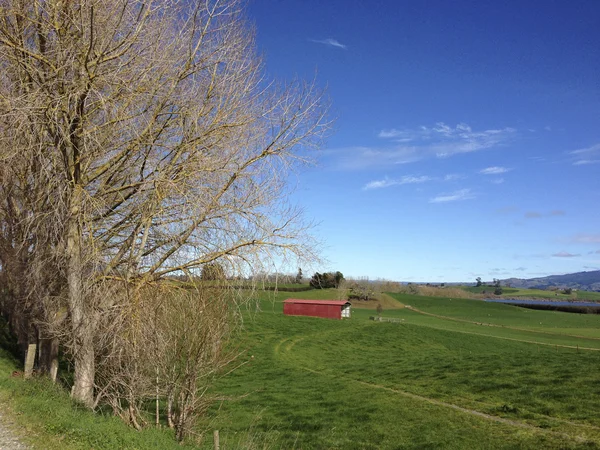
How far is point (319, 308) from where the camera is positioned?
58.8 metres

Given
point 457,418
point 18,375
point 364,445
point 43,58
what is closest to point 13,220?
point 18,375

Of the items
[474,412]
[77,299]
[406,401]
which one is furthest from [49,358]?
[474,412]

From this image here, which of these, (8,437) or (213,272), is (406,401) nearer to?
(213,272)

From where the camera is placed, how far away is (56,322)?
1018 cm

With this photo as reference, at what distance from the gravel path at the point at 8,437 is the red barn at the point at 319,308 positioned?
5074 cm

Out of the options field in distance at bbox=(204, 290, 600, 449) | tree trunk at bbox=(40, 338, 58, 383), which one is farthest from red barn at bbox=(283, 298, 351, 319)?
tree trunk at bbox=(40, 338, 58, 383)

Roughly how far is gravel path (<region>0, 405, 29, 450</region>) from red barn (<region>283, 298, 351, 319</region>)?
5074cm

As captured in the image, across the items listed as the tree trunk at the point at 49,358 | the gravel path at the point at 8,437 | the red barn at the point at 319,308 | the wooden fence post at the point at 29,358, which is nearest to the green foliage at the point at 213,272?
the gravel path at the point at 8,437

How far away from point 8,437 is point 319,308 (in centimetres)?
5291

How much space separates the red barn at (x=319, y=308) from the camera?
189 ft

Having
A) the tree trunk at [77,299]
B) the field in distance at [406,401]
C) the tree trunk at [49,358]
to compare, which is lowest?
the field in distance at [406,401]

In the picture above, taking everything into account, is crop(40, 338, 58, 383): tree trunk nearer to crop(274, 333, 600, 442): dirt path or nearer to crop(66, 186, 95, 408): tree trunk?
crop(66, 186, 95, 408): tree trunk

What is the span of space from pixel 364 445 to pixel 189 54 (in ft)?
41.1

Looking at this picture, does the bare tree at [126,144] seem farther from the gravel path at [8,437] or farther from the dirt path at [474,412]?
the dirt path at [474,412]
